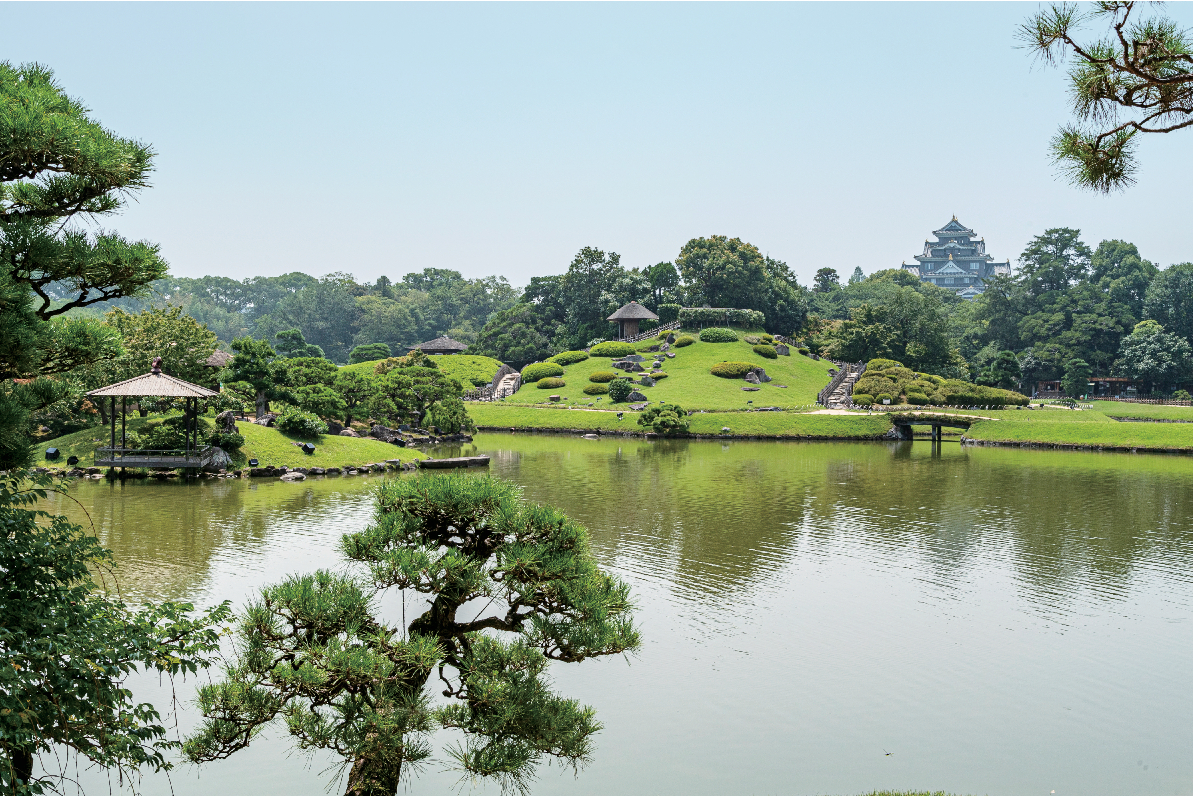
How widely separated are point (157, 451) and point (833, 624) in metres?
26.8

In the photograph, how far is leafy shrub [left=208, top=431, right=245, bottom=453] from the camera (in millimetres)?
34375

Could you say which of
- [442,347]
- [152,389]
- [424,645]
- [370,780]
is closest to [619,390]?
[442,347]

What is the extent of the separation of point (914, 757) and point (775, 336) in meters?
Answer: 78.6

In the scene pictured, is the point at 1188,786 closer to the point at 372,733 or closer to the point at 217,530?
the point at 372,733

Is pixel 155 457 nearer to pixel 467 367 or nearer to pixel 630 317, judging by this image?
pixel 467 367

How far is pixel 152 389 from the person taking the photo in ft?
101

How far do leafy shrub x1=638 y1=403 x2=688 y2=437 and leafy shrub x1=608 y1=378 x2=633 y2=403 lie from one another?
28.5 feet

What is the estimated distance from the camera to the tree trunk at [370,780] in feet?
29.2

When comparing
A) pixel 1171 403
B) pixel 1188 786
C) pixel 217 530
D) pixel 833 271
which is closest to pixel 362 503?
pixel 217 530

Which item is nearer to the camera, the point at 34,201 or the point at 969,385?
the point at 34,201

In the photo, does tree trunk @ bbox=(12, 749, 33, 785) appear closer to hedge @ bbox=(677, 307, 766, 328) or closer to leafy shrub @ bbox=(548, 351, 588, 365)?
leafy shrub @ bbox=(548, 351, 588, 365)

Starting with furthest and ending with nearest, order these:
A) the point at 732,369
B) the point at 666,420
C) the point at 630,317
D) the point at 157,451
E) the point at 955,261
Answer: the point at 955,261 < the point at 630,317 < the point at 732,369 < the point at 666,420 < the point at 157,451

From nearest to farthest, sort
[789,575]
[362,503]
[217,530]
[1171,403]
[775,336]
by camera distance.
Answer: [789,575] → [217,530] → [362,503] → [1171,403] → [775,336]

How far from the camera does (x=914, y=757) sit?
11.4 m
